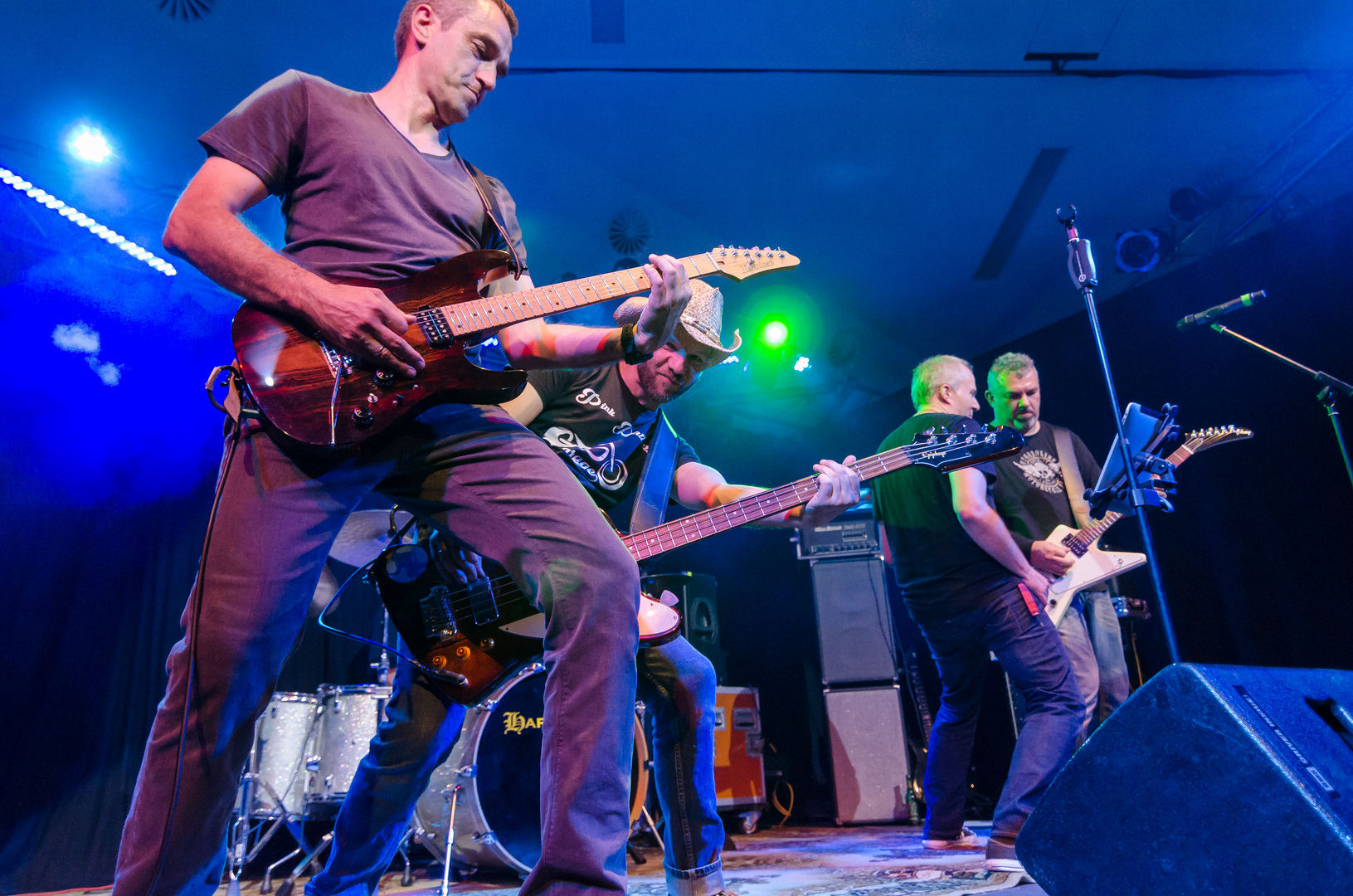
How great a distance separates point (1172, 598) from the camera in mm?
6617

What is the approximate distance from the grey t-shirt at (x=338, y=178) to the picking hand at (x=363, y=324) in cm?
18

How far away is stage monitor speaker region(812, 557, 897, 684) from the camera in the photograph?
6344 mm

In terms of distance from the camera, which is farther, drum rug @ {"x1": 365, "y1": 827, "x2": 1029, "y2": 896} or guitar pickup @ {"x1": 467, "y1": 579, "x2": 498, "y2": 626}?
drum rug @ {"x1": 365, "y1": 827, "x2": 1029, "y2": 896}

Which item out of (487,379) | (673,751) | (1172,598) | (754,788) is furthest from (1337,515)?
(487,379)

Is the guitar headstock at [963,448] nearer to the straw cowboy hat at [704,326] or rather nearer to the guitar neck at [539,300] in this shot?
the straw cowboy hat at [704,326]

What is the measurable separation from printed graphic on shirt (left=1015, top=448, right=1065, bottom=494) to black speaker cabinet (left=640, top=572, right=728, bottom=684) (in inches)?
113

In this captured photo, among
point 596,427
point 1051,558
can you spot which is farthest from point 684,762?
point 1051,558

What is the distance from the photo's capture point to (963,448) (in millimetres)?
3463

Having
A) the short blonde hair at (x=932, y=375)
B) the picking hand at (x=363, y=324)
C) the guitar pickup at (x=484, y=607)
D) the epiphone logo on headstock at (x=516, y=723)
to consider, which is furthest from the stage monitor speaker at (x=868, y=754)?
the picking hand at (x=363, y=324)

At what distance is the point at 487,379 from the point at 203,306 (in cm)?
562

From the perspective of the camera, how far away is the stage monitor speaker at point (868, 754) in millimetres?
6004

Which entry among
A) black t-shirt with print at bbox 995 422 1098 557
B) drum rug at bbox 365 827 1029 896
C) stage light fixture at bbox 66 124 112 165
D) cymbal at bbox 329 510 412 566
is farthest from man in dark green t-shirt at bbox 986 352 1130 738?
stage light fixture at bbox 66 124 112 165

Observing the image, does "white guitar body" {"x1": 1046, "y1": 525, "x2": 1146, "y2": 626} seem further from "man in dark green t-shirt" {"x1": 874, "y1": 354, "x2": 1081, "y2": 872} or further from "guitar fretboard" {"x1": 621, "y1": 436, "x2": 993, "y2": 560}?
"guitar fretboard" {"x1": 621, "y1": 436, "x2": 993, "y2": 560}

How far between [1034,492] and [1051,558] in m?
0.59
